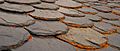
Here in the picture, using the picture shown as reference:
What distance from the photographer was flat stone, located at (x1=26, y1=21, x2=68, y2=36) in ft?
3.76

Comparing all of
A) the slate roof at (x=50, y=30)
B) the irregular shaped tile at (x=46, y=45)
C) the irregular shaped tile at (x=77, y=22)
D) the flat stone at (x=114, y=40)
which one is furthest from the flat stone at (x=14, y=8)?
the flat stone at (x=114, y=40)

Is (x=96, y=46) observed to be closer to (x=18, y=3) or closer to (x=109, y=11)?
(x=18, y=3)

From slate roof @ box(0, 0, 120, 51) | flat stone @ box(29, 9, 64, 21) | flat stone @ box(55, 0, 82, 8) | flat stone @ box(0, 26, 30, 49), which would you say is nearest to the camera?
flat stone @ box(0, 26, 30, 49)

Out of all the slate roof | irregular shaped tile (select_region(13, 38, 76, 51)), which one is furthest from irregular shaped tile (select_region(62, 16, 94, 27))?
irregular shaped tile (select_region(13, 38, 76, 51))

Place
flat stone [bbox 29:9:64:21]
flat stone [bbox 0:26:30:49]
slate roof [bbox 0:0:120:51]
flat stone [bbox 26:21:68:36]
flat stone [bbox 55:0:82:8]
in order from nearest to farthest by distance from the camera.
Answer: flat stone [bbox 0:26:30:49]
slate roof [bbox 0:0:120:51]
flat stone [bbox 26:21:68:36]
flat stone [bbox 29:9:64:21]
flat stone [bbox 55:0:82:8]

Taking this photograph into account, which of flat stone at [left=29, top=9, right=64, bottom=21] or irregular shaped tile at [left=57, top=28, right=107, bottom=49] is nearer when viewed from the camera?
irregular shaped tile at [left=57, top=28, right=107, bottom=49]

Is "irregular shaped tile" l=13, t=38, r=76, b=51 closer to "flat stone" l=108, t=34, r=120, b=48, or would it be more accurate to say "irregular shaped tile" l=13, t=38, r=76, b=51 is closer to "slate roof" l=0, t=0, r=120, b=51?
"slate roof" l=0, t=0, r=120, b=51

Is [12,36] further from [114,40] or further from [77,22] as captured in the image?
[114,40]

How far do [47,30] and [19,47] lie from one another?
29 centimetres

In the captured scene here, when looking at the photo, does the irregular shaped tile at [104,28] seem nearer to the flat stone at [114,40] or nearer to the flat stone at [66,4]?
the flat stone at [114,40]

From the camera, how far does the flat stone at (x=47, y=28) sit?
1.15 metres

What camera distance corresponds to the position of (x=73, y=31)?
4.25 ft

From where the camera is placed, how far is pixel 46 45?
104cm

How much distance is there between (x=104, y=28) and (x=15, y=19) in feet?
2.31
